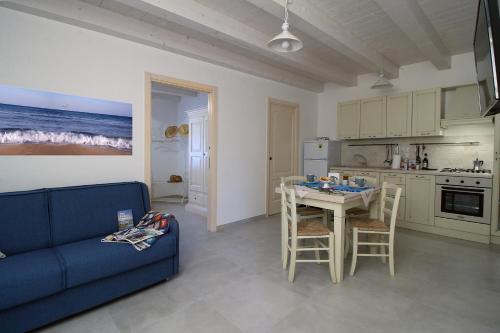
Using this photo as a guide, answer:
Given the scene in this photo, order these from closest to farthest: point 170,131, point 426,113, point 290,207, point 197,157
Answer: point 290,207 → point 426,113 → point 197,157 → point 170,131

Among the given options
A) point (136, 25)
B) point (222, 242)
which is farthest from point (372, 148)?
point (136, 25)

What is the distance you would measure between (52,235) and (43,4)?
6.85 feet

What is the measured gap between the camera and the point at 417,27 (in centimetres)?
300

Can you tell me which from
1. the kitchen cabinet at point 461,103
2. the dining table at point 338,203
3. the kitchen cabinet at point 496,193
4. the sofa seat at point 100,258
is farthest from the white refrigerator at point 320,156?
the sofa seat at point 100,258

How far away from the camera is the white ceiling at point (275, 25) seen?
2.55m

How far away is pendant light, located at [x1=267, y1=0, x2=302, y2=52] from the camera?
219cm

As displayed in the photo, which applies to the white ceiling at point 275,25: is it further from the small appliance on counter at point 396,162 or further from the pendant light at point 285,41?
the small appliance on counter at point 396,162

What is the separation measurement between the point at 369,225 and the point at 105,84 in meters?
3.24

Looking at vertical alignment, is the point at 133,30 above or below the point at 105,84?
above

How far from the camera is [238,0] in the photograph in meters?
2.67

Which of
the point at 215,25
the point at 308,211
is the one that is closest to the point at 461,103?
the point at 308,211

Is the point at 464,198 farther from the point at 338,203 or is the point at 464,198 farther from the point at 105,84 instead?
the point at 105,84

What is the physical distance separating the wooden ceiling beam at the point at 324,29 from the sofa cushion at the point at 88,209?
2272 mm

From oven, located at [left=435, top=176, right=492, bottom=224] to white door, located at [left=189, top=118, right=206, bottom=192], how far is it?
160 inches
